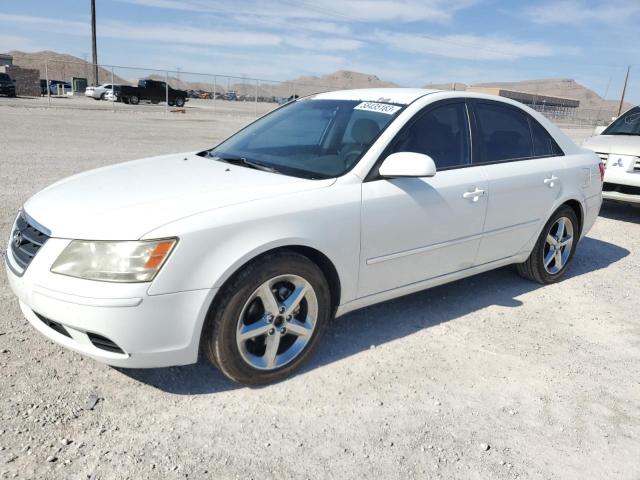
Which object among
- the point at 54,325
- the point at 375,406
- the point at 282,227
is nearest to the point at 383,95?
the point at 282,227

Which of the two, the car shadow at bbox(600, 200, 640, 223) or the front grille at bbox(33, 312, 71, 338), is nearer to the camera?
the front grille at bbox(33, 312, 71, 338)

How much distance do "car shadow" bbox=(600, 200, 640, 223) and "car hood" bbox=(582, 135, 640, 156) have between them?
0.85 metres

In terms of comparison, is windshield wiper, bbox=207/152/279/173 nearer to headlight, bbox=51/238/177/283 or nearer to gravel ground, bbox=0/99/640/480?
headlight, bbox=51/238/177/283

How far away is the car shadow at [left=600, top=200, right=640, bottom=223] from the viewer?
27.0ft

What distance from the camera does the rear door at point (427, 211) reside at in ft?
11.2

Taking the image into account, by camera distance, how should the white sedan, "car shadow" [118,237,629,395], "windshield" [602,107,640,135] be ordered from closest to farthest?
the white sedan, "car shadow" [118,237,629,395], "windshield" [602,107,640,135]

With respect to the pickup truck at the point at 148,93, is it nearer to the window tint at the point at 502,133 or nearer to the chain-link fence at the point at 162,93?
the chain-link fence at the point at 162,93

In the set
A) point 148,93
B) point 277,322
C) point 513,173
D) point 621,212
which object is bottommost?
point 621,212

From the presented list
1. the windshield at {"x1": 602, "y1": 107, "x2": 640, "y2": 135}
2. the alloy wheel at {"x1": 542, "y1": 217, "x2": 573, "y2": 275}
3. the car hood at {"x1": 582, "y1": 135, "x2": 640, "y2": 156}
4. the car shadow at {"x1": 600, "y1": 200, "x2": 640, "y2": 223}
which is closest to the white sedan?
the alloy wheel at {"x1": 542, "y1": 217, "x2": 573, "y2": 275}

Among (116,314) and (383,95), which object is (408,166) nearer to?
(383,95)

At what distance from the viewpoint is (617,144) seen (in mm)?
7848

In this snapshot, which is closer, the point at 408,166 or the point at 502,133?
the point at 408,166

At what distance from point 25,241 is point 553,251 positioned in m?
4.23

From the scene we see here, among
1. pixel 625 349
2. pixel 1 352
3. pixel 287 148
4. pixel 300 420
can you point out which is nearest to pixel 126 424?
pixel 300 420
